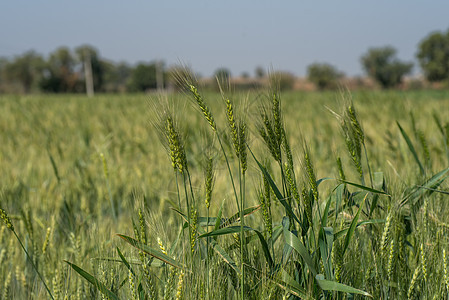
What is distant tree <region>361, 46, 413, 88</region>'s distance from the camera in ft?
207

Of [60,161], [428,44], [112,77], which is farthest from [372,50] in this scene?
[60,161]

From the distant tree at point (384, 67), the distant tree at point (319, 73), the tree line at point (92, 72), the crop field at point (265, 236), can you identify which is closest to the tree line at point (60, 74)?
the tree line at point (92, 72)

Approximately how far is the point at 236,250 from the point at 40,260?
0.69 m

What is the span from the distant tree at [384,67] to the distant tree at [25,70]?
5001cm

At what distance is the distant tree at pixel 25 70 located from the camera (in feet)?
199

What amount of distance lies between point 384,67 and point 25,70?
5498 cm

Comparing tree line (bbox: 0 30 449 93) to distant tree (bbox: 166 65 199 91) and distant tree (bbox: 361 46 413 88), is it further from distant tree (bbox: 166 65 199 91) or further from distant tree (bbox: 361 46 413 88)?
distant tree (bbox: 166 65 199 91)

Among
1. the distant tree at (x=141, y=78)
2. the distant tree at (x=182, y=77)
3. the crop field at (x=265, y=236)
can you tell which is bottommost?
the crop field at (x=265, y=236)

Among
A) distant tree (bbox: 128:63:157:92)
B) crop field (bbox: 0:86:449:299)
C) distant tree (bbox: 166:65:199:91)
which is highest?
distant tree (bbox: 128:63:157:92)

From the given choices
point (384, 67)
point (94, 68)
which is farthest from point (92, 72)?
point (384, 67)

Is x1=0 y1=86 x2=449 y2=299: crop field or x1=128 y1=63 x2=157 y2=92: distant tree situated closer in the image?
x1=0 y1=86 x2=449 y2=299: crop field

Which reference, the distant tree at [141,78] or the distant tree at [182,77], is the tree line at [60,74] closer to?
the distant tree at [141,78]

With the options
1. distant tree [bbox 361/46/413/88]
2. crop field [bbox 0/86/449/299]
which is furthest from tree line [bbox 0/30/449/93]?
crop field [bbox 0/86/449/299]

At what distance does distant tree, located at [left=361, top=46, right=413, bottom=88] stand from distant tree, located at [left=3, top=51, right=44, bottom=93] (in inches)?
1969
